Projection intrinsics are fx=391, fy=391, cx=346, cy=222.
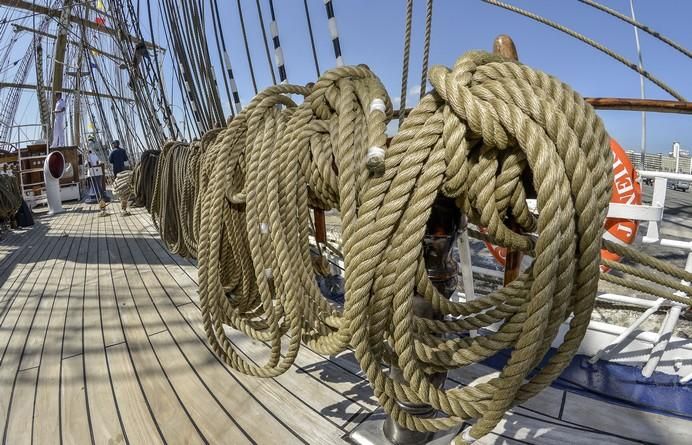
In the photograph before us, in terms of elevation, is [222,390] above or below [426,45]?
below

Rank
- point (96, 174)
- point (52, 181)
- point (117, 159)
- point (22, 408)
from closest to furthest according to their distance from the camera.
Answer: point (22, 408), point (117, 159), point (52, 181), point (96, 174)

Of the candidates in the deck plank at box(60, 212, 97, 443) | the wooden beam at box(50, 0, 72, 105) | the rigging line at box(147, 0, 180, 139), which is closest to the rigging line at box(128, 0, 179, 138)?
the rigging line at box(147, 0, 180, 139)

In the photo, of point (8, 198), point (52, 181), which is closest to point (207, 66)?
point (8, 198)

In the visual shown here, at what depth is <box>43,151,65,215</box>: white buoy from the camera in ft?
27.2

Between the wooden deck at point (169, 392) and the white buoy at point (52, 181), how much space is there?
21.9ft

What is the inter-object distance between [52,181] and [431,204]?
32.7 feet

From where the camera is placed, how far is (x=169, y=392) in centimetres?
171

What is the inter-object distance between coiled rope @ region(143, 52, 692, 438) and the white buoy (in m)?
9.38

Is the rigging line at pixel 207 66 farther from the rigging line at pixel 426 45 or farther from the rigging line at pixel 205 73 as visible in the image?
the rigging line at pixel 426 45

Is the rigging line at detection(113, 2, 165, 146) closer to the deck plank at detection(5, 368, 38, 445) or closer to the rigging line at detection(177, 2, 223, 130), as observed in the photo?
the rigging line at detection(177, 2, 223, 130)

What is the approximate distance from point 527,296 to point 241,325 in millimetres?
987

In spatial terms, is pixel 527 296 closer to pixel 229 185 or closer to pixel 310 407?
pixel 229 185

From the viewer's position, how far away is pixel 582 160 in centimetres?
69

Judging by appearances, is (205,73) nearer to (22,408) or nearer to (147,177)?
(147,177)
